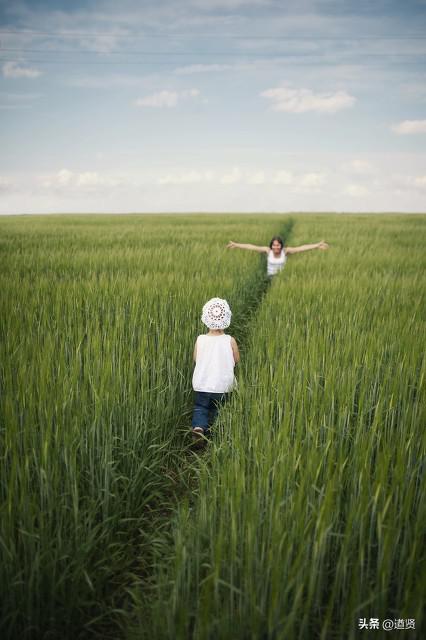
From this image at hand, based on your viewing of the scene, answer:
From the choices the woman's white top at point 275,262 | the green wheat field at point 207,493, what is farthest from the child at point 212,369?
the woman's white top at point 275,262

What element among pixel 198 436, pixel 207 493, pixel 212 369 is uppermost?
pixel 212 369

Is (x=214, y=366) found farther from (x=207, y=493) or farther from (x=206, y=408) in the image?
(x=207, y=493)

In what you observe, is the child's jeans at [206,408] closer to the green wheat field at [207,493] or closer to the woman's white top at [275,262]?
the green wheat field at [207,493]

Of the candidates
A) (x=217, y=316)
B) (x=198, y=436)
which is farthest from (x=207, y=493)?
(x=217, y=316)

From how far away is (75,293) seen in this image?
444 centimetres

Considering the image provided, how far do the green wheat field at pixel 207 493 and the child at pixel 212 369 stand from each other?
14cm

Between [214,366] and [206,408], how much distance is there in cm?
29

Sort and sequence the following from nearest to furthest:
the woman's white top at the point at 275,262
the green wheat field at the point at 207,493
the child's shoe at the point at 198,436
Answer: the green wheat field at the point at 207,493 → the child's shoe at the point at 198,436 → the woman's white top at the point at 275,262

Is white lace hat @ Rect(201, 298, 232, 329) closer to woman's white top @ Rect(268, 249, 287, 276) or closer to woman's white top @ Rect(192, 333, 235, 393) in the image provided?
woman's white top @ Rect(192, 333, 235, 393)

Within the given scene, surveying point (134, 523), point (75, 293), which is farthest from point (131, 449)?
point (75, 293)

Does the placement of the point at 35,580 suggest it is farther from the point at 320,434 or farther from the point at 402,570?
the point at 320,434

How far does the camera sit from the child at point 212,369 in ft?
9.25

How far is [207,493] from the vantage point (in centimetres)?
186

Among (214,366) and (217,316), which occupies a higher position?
(217,316)
